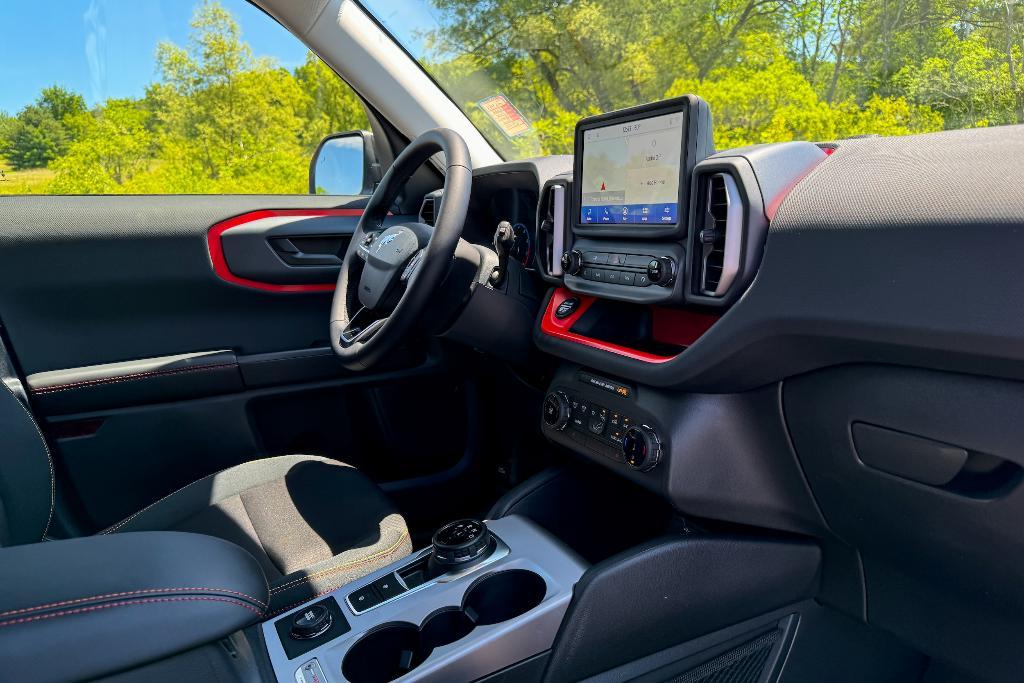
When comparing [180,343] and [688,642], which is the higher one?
[180,343]

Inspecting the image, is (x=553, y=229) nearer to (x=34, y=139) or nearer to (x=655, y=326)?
(x=655, y=326)

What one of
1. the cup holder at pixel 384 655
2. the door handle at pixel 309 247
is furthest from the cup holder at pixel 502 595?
the door handle at pixel 309 247

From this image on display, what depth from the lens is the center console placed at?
1196 mm

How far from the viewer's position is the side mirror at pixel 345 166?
2.30 m

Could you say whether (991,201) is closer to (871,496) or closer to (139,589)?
(871,496)

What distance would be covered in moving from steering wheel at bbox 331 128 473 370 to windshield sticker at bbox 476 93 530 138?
50cm

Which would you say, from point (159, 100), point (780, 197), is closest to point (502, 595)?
point (780, 197)

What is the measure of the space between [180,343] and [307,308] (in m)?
Answer: 0.35

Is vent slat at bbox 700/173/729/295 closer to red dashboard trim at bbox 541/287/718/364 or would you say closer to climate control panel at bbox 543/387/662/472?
red dashboard trim at bbox 541/287/718/364

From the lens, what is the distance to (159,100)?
2102 millimetres

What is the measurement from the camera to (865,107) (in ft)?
4.67

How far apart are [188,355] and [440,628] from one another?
1.08 metres

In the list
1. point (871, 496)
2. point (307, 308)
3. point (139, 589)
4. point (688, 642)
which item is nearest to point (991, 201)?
point (871, 496)

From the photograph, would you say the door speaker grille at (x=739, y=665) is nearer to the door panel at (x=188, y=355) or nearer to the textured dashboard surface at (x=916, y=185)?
the textured dashboard surface at (x=916, y=185)
